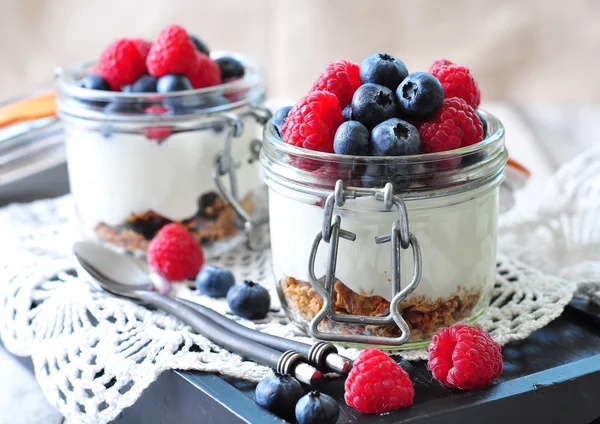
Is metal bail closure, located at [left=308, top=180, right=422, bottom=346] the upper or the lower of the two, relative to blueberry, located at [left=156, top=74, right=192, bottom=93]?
lower

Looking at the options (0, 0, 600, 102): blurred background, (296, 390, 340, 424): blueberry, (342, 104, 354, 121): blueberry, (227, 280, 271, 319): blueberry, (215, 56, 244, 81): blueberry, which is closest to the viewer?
(296, 390, 340, 424): blueberry

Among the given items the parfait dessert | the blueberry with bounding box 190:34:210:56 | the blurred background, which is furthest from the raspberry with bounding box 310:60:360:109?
the blurred background

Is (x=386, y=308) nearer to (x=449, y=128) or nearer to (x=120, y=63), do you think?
(x=449, y=128)

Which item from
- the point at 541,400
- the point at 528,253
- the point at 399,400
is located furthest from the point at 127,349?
the point at 528,253

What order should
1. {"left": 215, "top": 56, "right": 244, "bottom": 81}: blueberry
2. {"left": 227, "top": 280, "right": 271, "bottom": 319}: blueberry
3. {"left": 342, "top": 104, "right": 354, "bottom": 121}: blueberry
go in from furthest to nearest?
1. {"left": 215, "top": 56, "right": 244, "bottom": 81}: blueberry
2. {"left": 227, "top": 280, "right": 271, "bottom": 319}: blueberry
3. {"left": 342, "top": 104, "right": 354, "bottom": 121}: blueberry

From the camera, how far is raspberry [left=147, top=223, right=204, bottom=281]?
3.13 ft

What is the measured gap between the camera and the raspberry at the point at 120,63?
1005 mm

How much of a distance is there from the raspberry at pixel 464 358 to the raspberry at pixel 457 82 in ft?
0.73

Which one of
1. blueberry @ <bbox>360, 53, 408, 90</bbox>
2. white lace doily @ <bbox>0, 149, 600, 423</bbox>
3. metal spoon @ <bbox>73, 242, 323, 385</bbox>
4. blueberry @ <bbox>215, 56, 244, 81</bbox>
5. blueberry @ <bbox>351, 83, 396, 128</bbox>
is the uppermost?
blueberry @ <bbox>360, 53, 408, 90</bbox>

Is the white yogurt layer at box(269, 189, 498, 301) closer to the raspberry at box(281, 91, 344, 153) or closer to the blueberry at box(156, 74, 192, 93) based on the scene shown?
the raspberry at box(281, 91, 344, 153)

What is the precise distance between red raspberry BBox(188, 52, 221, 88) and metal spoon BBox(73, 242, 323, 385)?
0.23m

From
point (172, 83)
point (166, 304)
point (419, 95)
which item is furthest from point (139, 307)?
point (419, 95)

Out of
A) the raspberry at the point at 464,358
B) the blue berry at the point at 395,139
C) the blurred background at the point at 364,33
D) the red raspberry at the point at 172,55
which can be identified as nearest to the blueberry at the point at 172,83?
the red raspberry at the point at 172,55

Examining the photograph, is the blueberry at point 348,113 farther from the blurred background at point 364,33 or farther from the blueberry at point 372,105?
the blurred background at point 364,33
